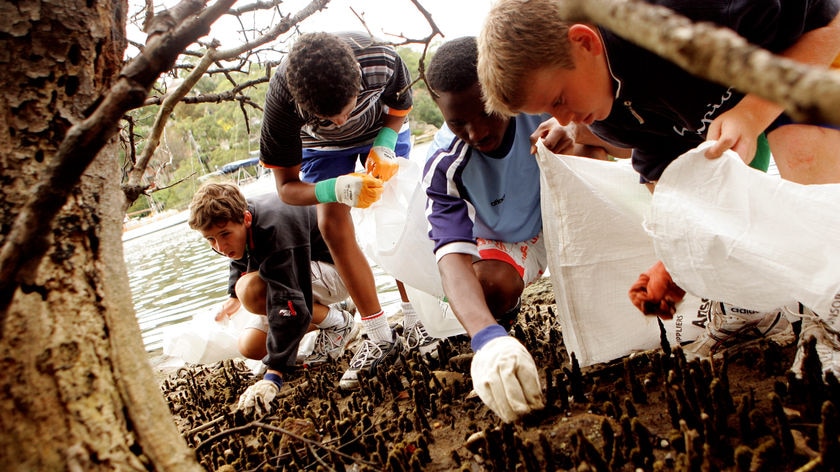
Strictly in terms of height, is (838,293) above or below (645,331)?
above

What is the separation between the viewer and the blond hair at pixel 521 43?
68.4 inches

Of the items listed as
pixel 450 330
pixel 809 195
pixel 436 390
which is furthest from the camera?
pixel 450 330

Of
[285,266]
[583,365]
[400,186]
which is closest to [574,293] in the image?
[583,365]

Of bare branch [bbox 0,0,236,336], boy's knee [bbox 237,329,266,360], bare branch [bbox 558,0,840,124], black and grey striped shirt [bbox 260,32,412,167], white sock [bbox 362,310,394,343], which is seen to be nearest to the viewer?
bare branch [bbox 558,0,840,124]

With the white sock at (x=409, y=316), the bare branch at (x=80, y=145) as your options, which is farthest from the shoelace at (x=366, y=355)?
the bare branch at (x=80, y=145)

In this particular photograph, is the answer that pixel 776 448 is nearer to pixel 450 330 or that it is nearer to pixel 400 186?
pixel 450 330

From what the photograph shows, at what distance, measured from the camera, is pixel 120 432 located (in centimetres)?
97

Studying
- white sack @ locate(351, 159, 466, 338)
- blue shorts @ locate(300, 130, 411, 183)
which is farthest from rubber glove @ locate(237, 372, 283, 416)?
blue shorts @ locate(300, 130, 411, 183)

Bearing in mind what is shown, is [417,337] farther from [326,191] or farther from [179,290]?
[179,290]

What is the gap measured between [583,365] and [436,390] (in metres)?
0.68

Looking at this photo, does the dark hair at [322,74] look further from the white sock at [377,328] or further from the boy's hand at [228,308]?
the boy's hand at [228,308]

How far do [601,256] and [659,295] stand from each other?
440 millimetres

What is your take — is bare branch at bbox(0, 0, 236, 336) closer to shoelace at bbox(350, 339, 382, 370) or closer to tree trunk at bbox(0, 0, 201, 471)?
tree trunk at bbox(0, 0, 201, 471)

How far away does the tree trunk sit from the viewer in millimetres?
905
